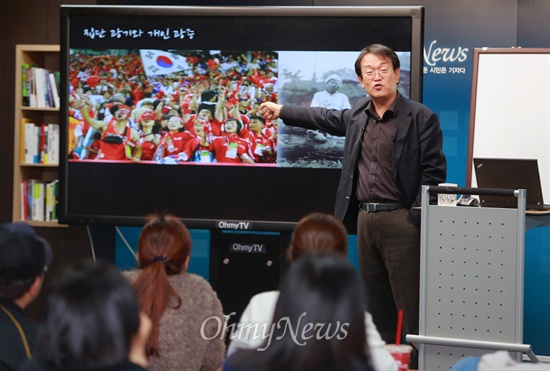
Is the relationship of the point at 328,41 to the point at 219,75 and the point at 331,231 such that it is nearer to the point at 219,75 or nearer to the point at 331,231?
the point at 219,75

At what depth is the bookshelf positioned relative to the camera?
563cm

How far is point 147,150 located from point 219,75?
0.58m

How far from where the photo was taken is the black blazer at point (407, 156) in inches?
153

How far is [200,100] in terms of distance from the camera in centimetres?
461

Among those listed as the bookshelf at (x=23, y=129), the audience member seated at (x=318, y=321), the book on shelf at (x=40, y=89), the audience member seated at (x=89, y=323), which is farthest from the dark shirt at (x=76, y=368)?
the book on shelf at (x=40, y=89)

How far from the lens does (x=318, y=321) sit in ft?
4.50

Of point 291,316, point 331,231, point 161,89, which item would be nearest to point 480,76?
point 161,89

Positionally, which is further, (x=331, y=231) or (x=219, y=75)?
(x=219, y=75)

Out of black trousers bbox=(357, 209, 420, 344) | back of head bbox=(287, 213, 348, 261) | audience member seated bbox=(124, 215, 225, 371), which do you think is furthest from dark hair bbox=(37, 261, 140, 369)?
black trousers bbox=(357, 209, 420, 344)

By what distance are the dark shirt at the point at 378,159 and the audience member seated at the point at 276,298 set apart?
1.39m

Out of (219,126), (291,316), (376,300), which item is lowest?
(376,300)

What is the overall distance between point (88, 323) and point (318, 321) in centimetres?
37

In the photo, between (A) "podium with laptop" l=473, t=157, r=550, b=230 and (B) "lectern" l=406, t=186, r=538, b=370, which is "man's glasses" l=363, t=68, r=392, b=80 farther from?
(B) "lectern" l=406, t=186, r=538, b=370

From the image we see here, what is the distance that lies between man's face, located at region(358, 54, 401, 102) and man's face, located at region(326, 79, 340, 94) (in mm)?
521
